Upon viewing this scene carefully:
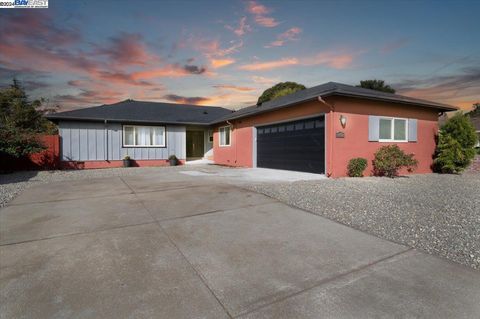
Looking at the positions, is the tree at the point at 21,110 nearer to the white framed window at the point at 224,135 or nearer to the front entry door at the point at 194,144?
the front entry door at the point at 194,144

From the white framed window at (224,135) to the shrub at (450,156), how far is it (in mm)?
11445

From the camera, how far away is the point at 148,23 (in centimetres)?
941

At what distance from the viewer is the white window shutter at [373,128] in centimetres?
971

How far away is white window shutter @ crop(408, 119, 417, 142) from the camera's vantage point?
1078 cm

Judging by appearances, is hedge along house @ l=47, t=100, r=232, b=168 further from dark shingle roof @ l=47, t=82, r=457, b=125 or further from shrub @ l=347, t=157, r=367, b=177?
shrub @ l=347, t=157, r=367, b=177

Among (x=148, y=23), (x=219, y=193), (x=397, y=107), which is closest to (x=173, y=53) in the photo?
(x=148, y=23)

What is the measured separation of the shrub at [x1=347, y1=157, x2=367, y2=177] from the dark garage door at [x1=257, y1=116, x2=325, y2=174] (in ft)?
3.24

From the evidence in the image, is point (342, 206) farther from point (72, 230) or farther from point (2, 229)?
point (2, 229)

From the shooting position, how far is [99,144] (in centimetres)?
1464

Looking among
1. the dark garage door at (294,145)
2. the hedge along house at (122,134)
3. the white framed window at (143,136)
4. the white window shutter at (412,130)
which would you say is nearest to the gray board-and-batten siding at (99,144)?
the hedge along house at (122,134)

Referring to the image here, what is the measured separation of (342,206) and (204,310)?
3877 mm

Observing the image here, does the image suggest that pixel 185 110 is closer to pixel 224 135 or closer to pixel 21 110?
pixel 224 135

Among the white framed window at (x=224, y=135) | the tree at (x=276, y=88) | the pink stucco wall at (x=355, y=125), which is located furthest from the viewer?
the tree at (x=276, y=88)
